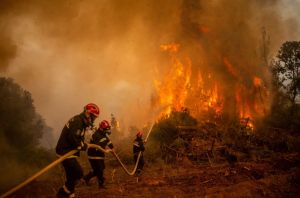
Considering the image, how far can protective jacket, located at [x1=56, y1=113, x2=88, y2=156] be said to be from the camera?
6941 millimetres

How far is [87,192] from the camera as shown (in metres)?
9.51

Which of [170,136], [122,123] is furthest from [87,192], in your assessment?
[122,123]

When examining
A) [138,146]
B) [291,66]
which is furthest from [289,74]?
[138,146]

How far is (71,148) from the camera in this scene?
711cm

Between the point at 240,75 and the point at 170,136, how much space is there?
561 inches

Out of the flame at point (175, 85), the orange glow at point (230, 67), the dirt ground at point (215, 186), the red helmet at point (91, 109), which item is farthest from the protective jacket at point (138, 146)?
the orange glow at point (230, 67)

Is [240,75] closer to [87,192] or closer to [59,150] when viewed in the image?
[87,192]

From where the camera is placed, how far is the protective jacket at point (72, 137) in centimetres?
694

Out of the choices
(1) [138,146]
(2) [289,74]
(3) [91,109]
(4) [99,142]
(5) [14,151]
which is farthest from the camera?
(2) [289,74]

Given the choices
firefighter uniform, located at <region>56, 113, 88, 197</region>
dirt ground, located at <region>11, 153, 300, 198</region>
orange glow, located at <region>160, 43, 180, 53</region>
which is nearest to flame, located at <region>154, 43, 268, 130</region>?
orange glow, located at <region>160, 43, 180, 53</region>

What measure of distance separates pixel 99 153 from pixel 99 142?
40 centimetres

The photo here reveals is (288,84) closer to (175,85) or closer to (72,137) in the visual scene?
(175,85)

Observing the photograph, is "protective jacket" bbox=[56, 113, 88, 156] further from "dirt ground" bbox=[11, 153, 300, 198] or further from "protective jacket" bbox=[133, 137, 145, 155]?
"protective jacket" bbox=[133, 137, 145, 155]

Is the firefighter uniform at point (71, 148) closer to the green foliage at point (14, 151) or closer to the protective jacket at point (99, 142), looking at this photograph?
the protective jacket at point (99, 142)
